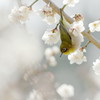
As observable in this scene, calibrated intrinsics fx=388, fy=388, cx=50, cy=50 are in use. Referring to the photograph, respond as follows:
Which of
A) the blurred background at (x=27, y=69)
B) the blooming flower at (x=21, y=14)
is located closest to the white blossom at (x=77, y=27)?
the blooming flower at (x=21, y=14)

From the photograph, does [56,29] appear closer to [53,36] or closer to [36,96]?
[53,36]

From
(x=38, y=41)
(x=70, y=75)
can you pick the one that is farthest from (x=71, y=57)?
(x=70, y=75)

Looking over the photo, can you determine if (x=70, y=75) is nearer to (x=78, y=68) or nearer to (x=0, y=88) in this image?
(x=78, y=68)

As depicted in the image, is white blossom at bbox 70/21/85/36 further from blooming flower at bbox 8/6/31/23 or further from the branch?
blooming flower at bbox 8/6/31/23

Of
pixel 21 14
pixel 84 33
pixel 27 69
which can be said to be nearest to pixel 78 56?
pixel 84 33

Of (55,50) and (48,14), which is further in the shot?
(55,50)

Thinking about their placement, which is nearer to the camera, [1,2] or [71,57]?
[71,57]

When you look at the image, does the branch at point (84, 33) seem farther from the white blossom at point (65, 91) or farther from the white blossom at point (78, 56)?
the white blossom at point (65, 91)
